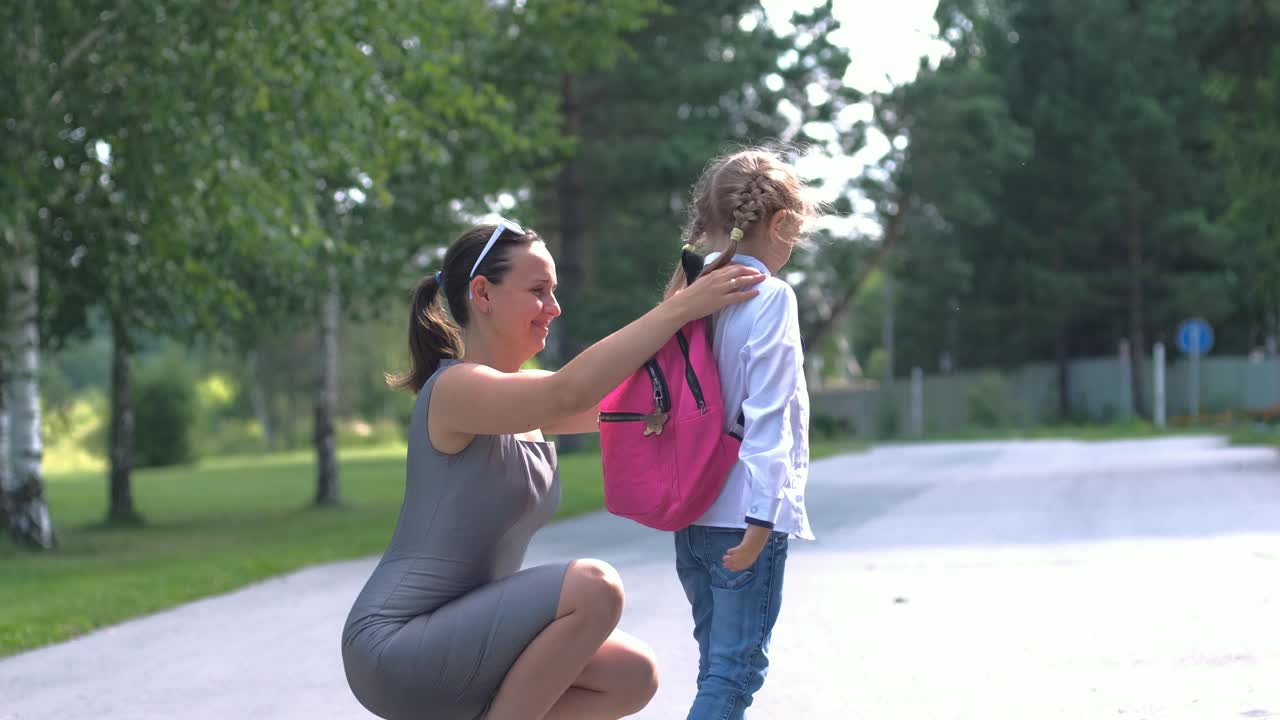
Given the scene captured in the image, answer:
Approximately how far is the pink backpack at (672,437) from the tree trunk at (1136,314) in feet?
151

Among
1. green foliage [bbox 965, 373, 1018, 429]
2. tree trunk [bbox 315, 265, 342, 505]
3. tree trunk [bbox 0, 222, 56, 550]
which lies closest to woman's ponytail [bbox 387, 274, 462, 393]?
tree trunk [bbox 0, 222, 56, 550]

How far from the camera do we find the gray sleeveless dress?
11.9 feet

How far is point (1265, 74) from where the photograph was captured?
2053 cm

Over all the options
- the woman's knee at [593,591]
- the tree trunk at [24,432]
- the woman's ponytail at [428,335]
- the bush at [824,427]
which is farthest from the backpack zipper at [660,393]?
the bush at [824,427]

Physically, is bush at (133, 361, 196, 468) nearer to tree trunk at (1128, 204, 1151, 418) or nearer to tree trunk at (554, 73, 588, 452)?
tree trunk at (554, 73, 588, 452)

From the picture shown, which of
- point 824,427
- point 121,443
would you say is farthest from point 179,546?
point 824,427

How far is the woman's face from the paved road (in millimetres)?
2251

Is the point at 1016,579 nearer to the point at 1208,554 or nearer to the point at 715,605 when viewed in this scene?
the point at 1208,554

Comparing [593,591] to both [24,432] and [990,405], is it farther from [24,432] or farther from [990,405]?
[990,405]

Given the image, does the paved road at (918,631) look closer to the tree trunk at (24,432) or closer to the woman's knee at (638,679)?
the woman's knee at (638,679)

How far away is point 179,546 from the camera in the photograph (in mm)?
15984

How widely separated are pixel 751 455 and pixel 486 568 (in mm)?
677

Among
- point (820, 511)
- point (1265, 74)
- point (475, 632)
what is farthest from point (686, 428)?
point (1265, 74)

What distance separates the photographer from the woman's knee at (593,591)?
3670 mm
